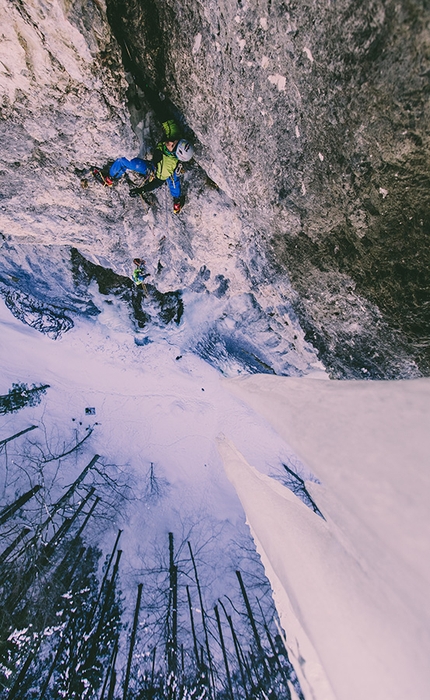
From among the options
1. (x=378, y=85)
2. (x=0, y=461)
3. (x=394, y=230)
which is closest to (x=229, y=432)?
(x=0, y=461)

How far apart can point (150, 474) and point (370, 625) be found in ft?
29.6

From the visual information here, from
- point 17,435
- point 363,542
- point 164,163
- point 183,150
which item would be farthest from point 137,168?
point 17,435

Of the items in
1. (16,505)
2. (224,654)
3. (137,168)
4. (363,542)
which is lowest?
(224,654)

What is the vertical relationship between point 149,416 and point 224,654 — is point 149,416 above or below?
above

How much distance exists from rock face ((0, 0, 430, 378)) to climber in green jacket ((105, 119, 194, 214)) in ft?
0.59

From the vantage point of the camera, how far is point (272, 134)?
3.15m

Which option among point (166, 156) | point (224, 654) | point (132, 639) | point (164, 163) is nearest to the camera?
point (166, 156)

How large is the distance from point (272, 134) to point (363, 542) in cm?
388

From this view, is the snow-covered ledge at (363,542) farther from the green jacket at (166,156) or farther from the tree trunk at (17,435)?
the tree trunk at (17,435)

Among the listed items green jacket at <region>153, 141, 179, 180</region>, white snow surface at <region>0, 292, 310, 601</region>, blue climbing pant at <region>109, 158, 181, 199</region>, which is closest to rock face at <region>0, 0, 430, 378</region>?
blue climbing pant at <region>109, 158, 181, 199</region>

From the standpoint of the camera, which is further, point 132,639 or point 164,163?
point 132,639

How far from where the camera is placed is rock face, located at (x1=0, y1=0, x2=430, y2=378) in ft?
7.22

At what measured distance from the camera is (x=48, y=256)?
815 cm

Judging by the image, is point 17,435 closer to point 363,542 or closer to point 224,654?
point 224,654
